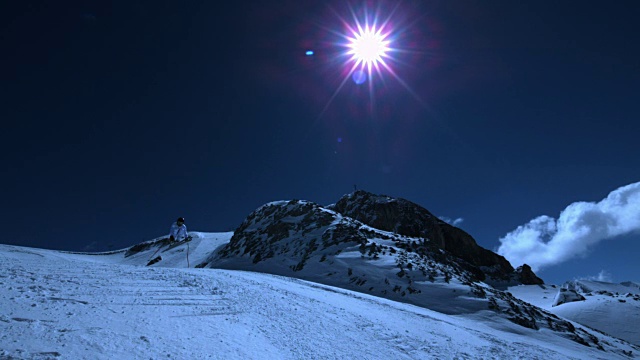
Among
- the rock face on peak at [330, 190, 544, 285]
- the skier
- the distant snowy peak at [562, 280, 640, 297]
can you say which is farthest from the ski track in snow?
the distant snowy peak at [562, 280, 640, 297]

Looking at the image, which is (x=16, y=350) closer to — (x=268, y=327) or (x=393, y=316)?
(x=268, y=327)

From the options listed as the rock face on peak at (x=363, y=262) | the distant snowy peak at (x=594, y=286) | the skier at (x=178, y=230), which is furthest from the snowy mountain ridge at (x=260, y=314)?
the distant snowy peak at (x=594, y=286)

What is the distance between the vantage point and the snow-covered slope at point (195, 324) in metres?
5.72

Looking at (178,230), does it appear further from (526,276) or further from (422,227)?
(526,276)

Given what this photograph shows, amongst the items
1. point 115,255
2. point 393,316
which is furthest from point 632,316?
point 115,255

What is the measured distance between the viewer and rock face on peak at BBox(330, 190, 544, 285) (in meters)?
78.0

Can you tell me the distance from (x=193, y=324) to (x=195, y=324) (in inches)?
2.0

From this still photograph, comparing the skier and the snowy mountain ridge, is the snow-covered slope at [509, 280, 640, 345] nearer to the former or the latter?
the snowy mountain ridge

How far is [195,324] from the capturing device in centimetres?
773

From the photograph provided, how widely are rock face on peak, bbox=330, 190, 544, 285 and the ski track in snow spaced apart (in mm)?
63909

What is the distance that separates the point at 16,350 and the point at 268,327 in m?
5.44

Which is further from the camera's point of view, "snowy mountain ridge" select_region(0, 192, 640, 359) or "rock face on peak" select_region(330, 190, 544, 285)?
"rock face on peak" select_region(330, 190, 544, 285)

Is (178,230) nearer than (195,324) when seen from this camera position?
No

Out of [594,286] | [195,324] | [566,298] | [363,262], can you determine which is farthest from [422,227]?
[195,324]
